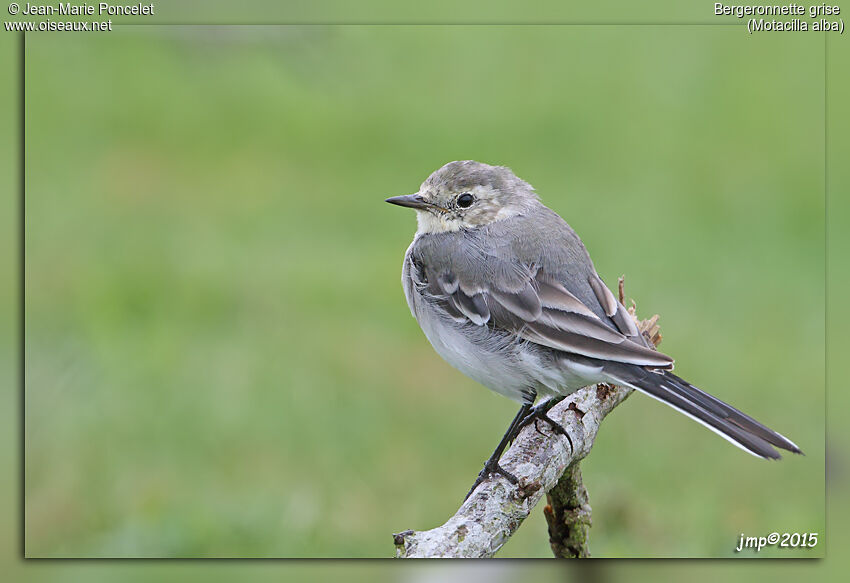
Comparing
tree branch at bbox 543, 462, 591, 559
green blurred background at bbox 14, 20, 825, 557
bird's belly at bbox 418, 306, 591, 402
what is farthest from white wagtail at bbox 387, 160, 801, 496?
green blurred background at bbox 14, 20, 825, 557

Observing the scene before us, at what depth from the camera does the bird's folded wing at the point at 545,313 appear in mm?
4078

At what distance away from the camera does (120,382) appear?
262 inches

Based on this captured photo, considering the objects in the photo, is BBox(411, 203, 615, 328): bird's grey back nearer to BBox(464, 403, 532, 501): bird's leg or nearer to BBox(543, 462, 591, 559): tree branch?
BBox(464, 403, 532, 501): bird's leg

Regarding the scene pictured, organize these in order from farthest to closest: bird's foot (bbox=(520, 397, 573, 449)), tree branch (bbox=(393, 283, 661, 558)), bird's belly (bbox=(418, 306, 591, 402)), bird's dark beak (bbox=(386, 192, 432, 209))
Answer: bird's dark beak (bbox=(386, 192, 432, 209)) → bird's foot (bbox=(520, 397, 573, 449)) → bird's belly (bbox=(418, 306, 591, 402)) → tree branch (bbox=(393, 283, 661, 558))

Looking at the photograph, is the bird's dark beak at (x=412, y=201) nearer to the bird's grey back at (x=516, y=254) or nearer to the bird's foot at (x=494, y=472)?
the bird's grey back at (x=516, y=254)

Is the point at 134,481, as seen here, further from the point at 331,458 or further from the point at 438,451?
the point at 438,451

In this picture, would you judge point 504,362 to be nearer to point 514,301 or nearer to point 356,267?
point 514,301

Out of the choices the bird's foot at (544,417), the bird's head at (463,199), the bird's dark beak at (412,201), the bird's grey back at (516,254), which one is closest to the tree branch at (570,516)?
the bird's foot at (544,417)

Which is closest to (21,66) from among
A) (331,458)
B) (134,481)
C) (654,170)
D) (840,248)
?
(134,481)

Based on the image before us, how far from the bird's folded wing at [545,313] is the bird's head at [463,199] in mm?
328

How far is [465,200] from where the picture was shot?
16.0 ft

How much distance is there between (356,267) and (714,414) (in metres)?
4.50

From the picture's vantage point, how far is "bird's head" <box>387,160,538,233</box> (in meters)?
4.86

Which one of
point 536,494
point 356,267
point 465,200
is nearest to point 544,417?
point 536,494
